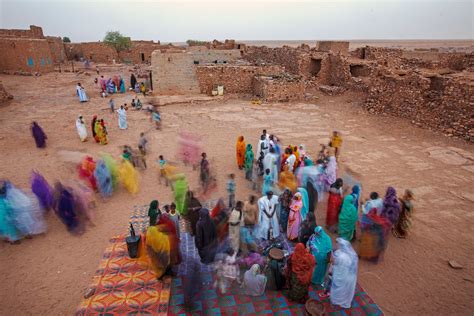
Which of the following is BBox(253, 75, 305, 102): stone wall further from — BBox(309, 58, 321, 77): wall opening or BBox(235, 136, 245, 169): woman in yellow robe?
BBox(235, 136, 245, 169): woman in yellow robe

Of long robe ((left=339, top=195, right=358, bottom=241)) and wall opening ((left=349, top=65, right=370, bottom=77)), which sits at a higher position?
→ wall opening ((left=349, top=65, right=370, bottom=77))

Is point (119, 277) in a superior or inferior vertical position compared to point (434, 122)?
inferior

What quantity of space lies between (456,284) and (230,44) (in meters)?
29.3

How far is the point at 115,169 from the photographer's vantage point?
7.60m

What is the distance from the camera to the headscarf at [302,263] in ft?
13.9

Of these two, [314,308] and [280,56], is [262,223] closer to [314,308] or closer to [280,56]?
[314,308]

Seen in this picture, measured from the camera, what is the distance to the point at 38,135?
10422 mm

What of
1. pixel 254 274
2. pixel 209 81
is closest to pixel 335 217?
pixel 254 274

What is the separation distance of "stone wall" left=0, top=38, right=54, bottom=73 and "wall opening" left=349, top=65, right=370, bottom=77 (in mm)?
26667

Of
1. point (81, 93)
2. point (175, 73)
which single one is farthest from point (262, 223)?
point (81, 93)

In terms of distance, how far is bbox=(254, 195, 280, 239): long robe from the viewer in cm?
556

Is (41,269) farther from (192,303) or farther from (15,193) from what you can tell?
(192,303)

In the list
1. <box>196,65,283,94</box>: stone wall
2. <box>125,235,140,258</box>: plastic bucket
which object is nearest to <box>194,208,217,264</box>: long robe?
<box>125,235,140,258</box>: plastic bucket

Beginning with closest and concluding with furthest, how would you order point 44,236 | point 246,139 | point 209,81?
1. point 44,236
2. point 246,139
3. point 209,81
